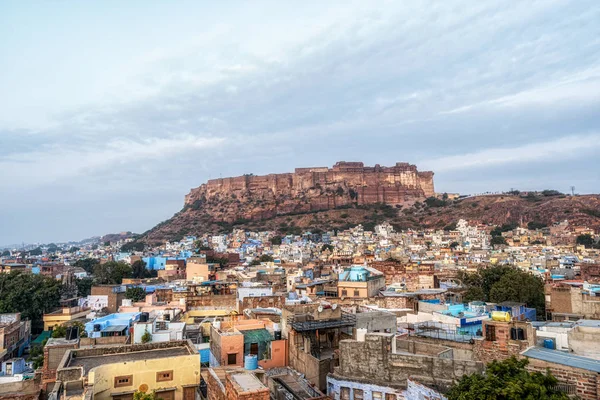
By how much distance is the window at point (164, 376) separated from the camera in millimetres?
12594

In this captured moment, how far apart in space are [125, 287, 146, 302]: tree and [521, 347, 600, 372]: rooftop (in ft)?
110

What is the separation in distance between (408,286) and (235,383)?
30.7 meters

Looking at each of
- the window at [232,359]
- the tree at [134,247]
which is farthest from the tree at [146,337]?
the tree at [134,247]

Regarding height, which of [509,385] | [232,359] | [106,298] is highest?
[509,385]

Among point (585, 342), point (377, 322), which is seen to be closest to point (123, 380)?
point (377, 322)

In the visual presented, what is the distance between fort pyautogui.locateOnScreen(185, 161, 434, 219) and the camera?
143 m

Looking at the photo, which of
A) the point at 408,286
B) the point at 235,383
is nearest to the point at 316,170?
the point at 408,286

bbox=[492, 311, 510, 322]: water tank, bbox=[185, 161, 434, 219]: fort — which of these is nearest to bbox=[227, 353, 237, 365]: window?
bbox=[492, 311, 510, 322]: water tank

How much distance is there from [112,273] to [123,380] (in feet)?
162

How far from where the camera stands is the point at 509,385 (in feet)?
28.4

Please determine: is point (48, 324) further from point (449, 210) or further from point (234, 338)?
point (449, 210)

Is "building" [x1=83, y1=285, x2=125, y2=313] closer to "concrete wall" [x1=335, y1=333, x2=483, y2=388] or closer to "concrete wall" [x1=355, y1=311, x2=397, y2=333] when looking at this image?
"concrete wall" [x1=355, y1=311, x2=397, y2=333]

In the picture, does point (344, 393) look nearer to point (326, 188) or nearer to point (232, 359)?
point (232, 359)

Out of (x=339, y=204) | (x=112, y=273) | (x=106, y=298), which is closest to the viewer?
(x=106, y=298)
